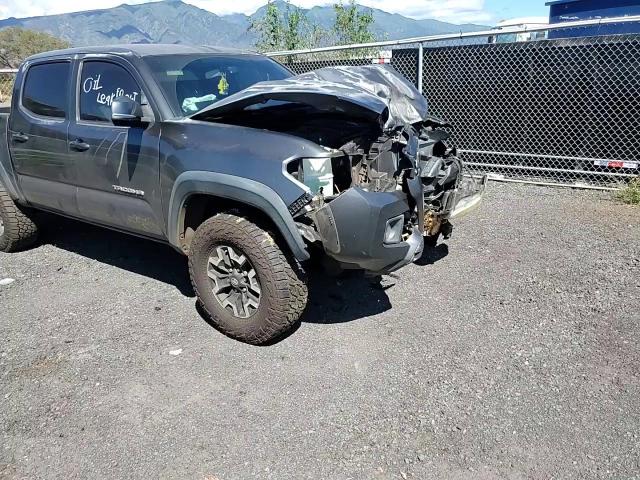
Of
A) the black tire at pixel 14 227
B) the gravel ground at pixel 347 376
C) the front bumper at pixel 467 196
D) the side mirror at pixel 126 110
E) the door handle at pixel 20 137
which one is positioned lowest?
the gravel ground at pixel 347 376

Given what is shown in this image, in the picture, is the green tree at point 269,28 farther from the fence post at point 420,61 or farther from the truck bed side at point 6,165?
the truck bed side at point 6,165

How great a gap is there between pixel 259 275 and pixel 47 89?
282 centimetres

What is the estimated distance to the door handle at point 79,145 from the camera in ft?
13.8

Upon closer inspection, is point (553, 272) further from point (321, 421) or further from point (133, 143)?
point (133, 143)

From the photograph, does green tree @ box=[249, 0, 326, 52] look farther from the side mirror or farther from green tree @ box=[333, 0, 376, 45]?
the side mirror

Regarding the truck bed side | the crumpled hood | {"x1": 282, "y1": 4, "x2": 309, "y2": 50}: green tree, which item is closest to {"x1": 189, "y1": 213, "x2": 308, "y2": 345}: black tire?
the crumpled hood

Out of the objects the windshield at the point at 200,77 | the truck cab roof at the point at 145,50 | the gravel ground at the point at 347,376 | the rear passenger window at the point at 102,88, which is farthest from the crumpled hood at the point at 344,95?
the gravel ground at the point at 347,376

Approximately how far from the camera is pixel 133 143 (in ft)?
12.8

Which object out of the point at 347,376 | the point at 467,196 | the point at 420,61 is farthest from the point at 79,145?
the point at 420,61

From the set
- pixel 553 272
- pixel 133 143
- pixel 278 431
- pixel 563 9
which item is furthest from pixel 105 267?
pixel 563 9

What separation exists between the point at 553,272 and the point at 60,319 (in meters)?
4.10

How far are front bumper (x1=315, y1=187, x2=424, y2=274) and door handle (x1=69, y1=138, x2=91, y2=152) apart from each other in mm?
2174

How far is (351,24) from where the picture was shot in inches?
567

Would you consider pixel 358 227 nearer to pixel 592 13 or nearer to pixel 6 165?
pixel 6 165
